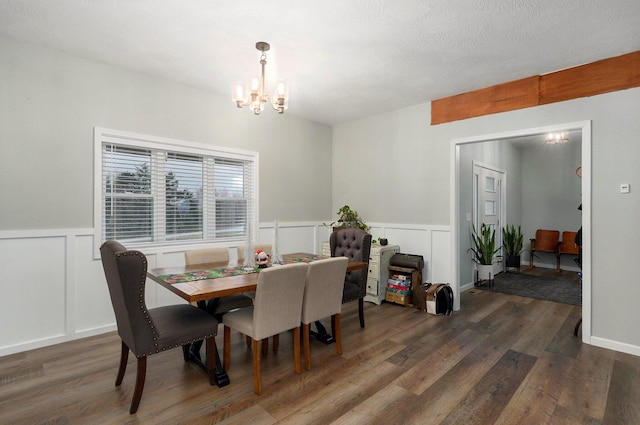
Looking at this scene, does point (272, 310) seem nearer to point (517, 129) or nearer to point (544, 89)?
point (517, 129)

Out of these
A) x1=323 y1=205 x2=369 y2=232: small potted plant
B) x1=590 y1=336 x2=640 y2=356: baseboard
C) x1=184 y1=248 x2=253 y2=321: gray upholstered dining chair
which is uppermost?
x1=323 y1=205 x2=369 y2=232: small potted plant

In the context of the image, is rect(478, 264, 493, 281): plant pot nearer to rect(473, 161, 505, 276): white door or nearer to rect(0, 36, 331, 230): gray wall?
rect(473, 161, 505, 276): white door

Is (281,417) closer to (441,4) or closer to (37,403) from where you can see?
(37,403)

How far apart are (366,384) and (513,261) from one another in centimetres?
531

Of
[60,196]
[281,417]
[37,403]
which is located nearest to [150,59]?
[60,196]

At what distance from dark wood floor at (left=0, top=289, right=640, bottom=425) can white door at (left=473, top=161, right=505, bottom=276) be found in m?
2.53

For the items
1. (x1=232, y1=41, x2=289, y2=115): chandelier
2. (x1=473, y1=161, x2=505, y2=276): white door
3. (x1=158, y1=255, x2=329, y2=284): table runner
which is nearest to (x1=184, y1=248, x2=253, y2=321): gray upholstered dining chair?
(x1=158, y1=255, x2=329, y2=284): table runner

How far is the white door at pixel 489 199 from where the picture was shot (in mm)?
5352

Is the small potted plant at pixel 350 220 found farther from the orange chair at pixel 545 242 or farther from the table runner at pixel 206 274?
the orange chair at pixel 545 242

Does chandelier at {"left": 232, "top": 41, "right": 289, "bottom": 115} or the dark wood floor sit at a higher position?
chandelier at {"left": 232, "top": 41, "right": 289, "bottom": 115}

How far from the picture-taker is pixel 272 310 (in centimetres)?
222

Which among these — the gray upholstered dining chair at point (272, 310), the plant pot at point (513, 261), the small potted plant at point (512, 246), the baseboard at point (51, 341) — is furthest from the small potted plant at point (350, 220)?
the plant pot at point (513, 261)

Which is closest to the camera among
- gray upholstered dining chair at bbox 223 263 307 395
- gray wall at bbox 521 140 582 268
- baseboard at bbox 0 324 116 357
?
gray upholstered dining chair at bbox 223 263 307 395

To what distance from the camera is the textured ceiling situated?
2.28 metres
